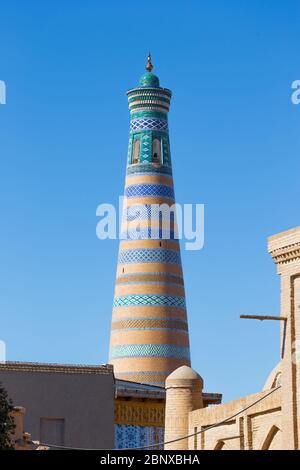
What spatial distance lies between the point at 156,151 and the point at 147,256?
3.23 metres

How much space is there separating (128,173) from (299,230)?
19883mm

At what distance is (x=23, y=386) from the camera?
3030 centimetres

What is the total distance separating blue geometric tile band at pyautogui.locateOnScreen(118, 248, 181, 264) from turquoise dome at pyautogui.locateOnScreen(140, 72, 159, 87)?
4.96m

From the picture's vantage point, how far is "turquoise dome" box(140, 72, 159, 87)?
39.5m

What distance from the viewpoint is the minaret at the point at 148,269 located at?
124ft

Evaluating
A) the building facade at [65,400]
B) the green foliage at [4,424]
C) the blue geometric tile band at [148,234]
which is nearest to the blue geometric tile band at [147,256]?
the blue geometric tile band at [148,234]

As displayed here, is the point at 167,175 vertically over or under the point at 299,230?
over

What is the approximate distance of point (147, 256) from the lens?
127 ft

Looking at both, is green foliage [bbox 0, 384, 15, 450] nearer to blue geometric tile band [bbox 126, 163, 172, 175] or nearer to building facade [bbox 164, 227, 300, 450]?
building facade [bbox 164, 227, 300, 450]

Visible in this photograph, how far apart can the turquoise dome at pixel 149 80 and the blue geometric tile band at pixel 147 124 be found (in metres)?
1.06

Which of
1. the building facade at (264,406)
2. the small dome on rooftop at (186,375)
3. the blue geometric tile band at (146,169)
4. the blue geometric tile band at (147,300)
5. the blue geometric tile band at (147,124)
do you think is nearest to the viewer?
the building facade at (264,406)

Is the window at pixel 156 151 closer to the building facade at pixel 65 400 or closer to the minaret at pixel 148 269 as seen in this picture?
the minaret at pixel 148 269

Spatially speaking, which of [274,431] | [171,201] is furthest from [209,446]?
[171,201]

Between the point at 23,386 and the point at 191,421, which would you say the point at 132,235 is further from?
the point at 191,421
